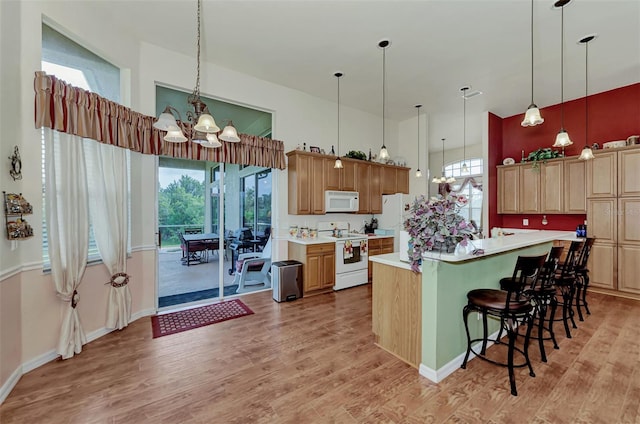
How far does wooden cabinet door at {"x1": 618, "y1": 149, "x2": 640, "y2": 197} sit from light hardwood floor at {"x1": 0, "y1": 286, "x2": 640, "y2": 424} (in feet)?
7.77

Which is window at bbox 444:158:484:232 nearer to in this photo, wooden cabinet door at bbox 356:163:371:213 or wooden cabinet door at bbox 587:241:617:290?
wooden cabinet door at bbox 587:241:617:290

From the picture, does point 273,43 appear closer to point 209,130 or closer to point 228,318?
point 209,130

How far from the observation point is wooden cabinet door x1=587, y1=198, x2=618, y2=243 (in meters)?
4.29

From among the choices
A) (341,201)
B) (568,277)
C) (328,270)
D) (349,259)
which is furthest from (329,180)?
(568,277)

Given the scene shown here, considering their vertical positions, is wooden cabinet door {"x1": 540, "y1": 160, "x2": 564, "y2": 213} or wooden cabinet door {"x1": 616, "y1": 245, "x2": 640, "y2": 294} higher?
wooden cabinet door {"x1": 540, "y1": 160, "x2": 564, "y2": 213}

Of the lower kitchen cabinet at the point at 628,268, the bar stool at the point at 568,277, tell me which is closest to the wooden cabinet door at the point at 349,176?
the bar stool at the point at 568,277

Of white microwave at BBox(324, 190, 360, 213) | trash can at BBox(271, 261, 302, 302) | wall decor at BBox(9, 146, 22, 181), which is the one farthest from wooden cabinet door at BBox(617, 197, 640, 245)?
wall decor at BBox(9, 146, 22, 181)

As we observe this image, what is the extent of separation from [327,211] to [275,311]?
2.01 meters

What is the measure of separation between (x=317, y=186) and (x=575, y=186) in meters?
4.64

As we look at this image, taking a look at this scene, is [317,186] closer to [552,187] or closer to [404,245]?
[404,245]

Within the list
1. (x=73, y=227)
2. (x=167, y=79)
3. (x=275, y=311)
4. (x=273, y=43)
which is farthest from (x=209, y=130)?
(x=275, y=311)

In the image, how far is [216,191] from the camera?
13.6 ft

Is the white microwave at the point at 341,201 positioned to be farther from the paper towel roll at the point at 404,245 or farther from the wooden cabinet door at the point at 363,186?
the paper towel roll at the point at 404,245

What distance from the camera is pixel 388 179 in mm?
5859
